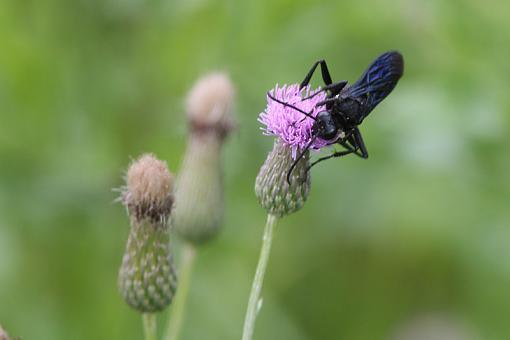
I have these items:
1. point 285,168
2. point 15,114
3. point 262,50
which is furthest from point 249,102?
point 285,168

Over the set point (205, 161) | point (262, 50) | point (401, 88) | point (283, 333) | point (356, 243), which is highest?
point (262, 50)

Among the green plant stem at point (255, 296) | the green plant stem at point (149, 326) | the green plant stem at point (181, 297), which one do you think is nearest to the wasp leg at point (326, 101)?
the green plant stem at point (255, 296)

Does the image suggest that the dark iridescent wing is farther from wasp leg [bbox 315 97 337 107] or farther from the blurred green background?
the blurred green background

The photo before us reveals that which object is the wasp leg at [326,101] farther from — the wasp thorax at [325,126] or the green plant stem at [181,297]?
the green plant stem at [181,297]

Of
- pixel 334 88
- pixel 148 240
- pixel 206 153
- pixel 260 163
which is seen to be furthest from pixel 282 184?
pixel 260 163

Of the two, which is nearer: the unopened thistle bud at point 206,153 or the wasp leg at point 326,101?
the wasp leg at point 326,101

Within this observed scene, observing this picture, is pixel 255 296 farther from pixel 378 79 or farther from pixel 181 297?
pixel 378 79

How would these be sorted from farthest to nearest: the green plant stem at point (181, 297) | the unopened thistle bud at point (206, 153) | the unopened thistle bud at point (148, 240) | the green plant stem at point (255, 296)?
the unopened thistle bud at point (206, 153), the green plant stem at point (181, 297), the unopened thistle bud at point (148, 240), the green plant stem at point (255, 296)

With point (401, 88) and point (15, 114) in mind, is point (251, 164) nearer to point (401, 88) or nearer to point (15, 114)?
point (401, 88)
